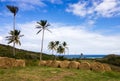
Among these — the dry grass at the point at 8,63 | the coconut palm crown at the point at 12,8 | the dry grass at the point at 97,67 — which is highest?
the coconut palm crown at the point at 12,8

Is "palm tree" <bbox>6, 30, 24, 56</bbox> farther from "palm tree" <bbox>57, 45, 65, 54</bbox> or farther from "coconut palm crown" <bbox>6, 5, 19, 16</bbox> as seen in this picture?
"palm tree" <bbox>57, 45, 65, 54</bbox>

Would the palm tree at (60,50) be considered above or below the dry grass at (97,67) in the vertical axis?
above

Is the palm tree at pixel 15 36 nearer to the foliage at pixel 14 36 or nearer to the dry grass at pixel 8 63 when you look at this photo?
the foliage at pixel 14 36

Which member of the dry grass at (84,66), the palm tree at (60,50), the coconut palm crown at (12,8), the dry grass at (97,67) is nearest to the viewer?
the dry grass at (97,67)

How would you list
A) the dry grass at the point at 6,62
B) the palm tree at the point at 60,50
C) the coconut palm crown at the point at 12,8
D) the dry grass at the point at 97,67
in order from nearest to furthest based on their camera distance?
the dry grass at the point at 6,62, the dry grass at the point at 97,67, the coconut palm crown at the point at 12,8, the palm tree at the point at 60,50

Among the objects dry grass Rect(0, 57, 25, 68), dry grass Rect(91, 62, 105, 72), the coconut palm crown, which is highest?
the coconut palm crown

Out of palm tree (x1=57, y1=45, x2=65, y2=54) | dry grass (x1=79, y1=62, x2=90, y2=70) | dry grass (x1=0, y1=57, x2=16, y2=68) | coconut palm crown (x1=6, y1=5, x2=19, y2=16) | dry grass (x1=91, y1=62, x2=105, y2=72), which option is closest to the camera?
dry grass (x1=0, y1=57, x2=16, y2=68)

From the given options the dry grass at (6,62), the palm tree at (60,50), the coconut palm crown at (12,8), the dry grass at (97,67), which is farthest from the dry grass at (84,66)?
the palm tree at (60,50)

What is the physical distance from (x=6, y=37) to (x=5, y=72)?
51.0 meters

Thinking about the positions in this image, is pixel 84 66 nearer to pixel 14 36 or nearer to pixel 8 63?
pixel 8 63

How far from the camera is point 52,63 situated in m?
28.4

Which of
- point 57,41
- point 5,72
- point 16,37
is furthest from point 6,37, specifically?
point 5,72

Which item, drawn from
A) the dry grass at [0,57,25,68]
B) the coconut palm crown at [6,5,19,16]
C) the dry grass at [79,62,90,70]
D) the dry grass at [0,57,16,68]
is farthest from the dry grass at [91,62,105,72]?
the coconut palm crown at [6,5,19,16]

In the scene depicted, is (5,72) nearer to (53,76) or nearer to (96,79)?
(53,76)
